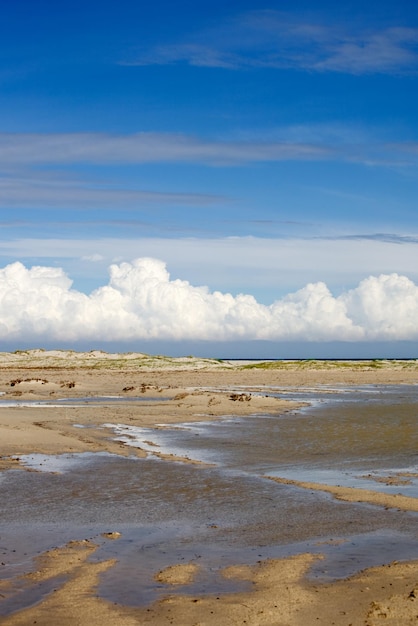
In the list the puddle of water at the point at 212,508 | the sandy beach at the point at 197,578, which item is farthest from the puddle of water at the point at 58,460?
the sandy beach at the point at 197,578

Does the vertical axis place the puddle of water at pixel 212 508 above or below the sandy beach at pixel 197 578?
below

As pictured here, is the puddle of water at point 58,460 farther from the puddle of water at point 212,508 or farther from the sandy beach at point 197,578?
the sandy beach at point 197,578

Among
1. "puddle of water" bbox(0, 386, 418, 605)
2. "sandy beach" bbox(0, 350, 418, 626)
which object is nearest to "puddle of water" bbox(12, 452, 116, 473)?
"puddle of water" bbox(0, 386, 418, 605)

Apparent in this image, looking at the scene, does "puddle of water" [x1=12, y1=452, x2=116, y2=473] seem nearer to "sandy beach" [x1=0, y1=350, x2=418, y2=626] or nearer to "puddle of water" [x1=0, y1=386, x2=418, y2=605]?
"puddle of water" [x1=0, y1=386, x2=418, y2=605]

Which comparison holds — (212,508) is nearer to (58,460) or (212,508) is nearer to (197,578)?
(197,578)

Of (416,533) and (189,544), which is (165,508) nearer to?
(189,544)

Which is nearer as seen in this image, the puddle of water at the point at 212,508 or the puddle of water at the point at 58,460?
the puddle of water at the point at 212,508

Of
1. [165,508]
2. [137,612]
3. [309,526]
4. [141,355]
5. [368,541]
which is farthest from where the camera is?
[141,355]

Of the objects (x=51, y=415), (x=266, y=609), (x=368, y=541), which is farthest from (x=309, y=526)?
(x=51, y=415)

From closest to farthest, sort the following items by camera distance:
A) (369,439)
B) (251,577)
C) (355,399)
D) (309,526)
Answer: (251,577), (309,526), (369,439), (355,399)

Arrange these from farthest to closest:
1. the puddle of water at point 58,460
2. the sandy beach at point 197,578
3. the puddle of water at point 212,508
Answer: the puddle of water at point 58,460, the puddle of water at point 212,508, the sandy beach at point 197,578

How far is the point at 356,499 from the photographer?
1499 cm

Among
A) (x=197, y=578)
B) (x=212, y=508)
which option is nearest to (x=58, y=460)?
(x=212, y=508)

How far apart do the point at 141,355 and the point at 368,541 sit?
347ft
